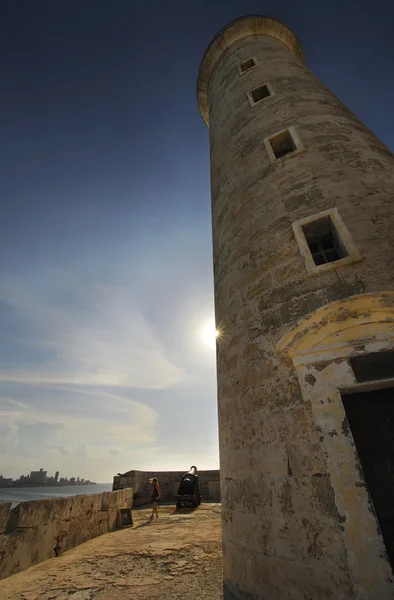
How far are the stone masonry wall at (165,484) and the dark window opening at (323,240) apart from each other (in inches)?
448

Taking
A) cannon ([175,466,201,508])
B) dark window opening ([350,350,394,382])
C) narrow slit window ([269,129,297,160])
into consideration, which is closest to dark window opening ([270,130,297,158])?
narrow slit window ([269,129,297,160])

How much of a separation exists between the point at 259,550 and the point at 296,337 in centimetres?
261

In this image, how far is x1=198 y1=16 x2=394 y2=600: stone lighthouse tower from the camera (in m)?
3.06

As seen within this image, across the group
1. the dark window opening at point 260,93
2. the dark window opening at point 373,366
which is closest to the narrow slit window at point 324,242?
the dark window opening at point 373,366

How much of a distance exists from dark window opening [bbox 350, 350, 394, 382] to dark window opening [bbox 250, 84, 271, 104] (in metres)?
8.12

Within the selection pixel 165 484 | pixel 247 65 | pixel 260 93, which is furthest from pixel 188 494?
pixel 247 65

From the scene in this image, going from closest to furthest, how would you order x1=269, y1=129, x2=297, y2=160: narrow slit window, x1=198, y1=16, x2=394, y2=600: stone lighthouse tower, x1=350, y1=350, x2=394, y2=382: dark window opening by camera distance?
x1=198, y1=16, x2=394, y2=600: stone lighthouse tower
x1=350, y1=350, x2=394, y2=382: dark window opening
x1=269, y1=129, x2=297, y2=160: narrow slit window

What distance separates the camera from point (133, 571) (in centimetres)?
466

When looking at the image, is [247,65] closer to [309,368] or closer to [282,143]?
[282,143]

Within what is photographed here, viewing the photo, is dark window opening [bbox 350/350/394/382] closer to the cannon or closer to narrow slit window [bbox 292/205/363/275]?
narrow slit window [bbox 292/205/363/275]

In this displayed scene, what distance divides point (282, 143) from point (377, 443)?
20.8ft

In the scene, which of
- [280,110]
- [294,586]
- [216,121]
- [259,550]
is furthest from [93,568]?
[216,121]

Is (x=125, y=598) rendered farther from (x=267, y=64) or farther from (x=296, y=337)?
(x=267, y=64)

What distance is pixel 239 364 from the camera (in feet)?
16.0
